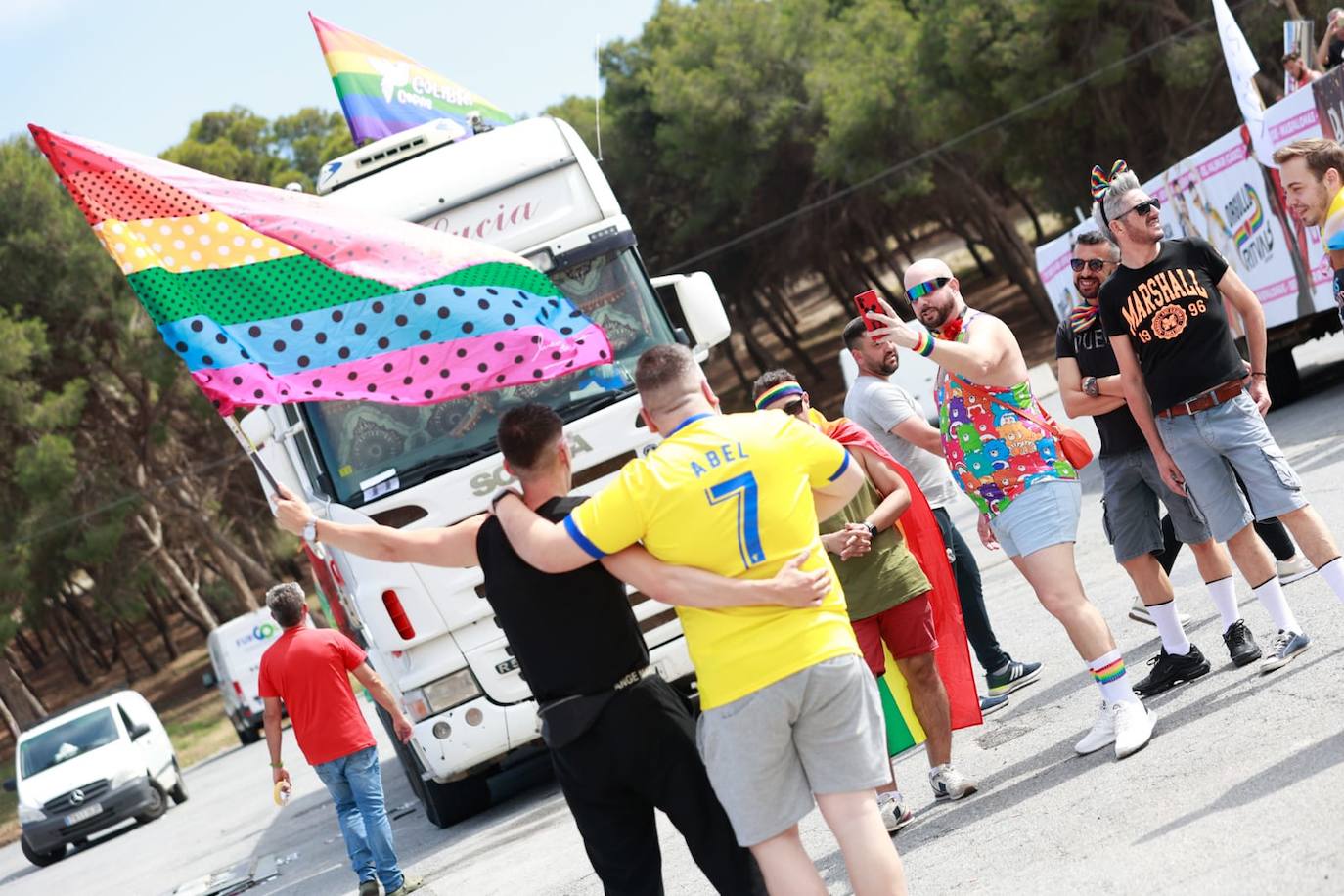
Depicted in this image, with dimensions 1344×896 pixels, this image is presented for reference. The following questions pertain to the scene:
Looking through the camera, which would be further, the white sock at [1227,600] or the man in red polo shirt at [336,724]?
the man in red polo shirt at [336,724]

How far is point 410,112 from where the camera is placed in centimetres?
1194

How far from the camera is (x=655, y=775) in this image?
4.25 metres

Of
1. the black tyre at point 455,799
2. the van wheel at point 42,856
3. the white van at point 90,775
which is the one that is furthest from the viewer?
the van wheel at point 42,856

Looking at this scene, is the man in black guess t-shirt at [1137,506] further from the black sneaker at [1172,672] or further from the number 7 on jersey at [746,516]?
the number 7 on jersey at [746,516]

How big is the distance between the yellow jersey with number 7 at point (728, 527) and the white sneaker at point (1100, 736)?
7.21 feet

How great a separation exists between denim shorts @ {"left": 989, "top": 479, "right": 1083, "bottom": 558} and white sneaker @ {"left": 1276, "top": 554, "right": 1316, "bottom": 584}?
218 cm

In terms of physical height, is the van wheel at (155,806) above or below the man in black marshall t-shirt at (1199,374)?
below

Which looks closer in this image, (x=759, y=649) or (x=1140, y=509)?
(x=759, y=649)

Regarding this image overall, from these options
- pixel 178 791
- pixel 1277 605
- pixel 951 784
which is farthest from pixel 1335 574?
pixel 178 791

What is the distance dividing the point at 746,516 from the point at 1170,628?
3.16 meters

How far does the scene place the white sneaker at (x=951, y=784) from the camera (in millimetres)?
6043

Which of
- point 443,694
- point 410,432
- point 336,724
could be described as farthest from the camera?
point 443,694

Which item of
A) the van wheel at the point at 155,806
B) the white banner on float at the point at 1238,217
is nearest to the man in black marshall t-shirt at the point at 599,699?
the white banner on float at the point at 1238,217

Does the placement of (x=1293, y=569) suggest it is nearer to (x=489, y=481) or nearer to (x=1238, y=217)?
(x=489, y=481)
